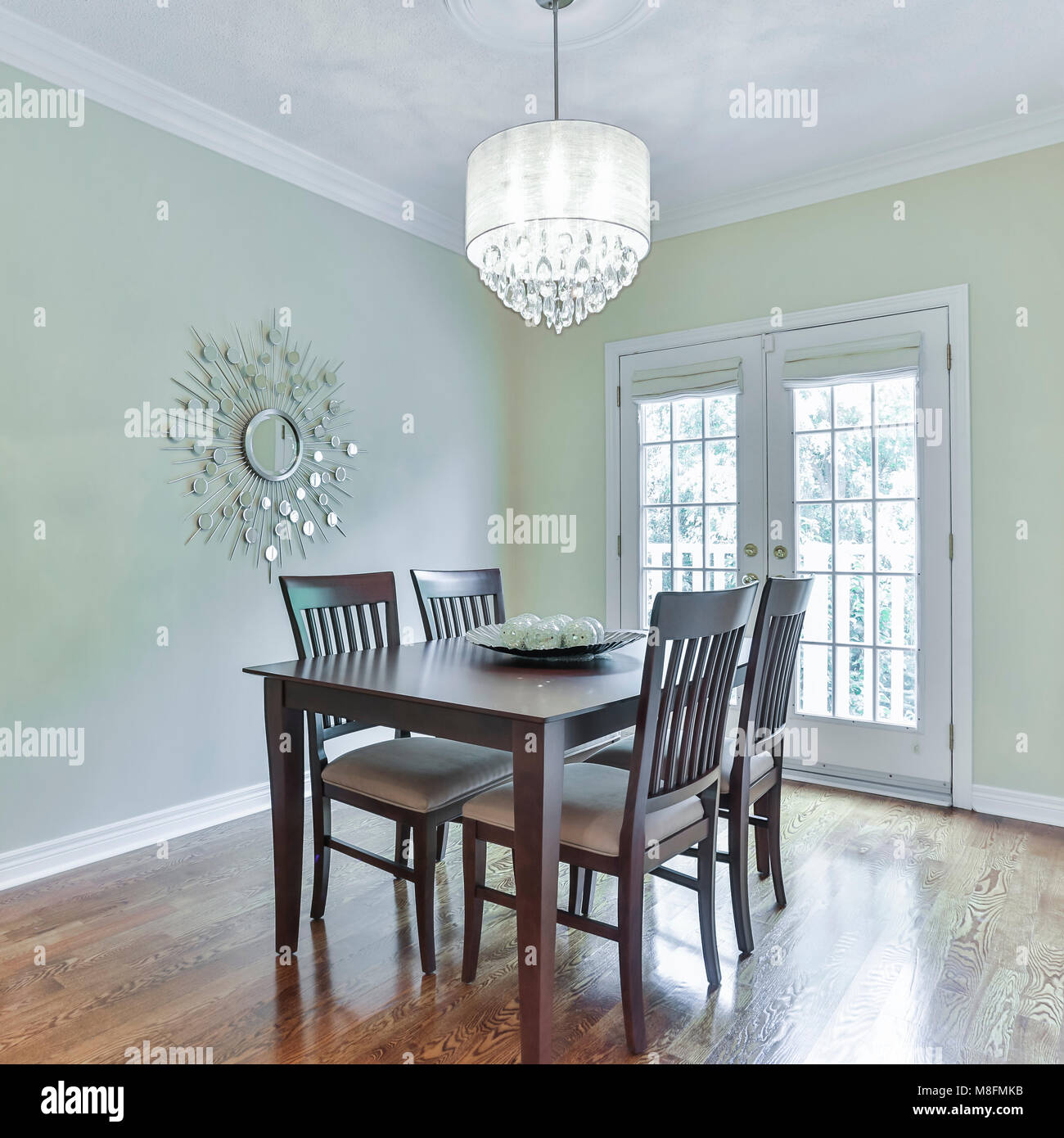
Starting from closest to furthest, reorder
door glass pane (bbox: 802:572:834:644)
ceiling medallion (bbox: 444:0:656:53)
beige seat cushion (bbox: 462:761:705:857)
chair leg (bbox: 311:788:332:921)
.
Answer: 1. beige seat cushion (bbox: 462:761:705:857)
2. chair leg (bbox: 311:788:332:921)
3. ceiling medallion (bbox: 444:0:656:53)
4. door glass pane (bbox: 802:572:834:644)

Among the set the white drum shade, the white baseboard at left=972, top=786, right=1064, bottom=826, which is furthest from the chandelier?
the white baseboard at left=972, top=786, right=1064, bottom=826

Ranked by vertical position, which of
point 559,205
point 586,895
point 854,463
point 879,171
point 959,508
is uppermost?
point 879,171

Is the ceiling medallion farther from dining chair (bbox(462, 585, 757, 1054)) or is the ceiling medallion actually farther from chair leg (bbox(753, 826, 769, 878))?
chair leg (bbox(753, 826, 769, 878))

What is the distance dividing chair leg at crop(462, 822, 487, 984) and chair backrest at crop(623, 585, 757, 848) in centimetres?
40

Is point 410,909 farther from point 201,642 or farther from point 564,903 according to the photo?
point 201,642

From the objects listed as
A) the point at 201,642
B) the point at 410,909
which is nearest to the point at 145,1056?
the point at 410,909

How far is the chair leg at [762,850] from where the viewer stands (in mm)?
2519

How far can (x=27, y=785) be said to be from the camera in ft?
8.68

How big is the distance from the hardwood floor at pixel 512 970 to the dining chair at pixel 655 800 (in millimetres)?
143

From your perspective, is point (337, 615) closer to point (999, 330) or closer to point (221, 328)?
point (221, 328)

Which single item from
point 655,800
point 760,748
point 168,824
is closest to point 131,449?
point 168,824

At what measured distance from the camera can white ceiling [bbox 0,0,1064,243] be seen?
98.6 inches

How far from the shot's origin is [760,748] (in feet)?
7.41

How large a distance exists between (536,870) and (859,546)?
2.47 m
